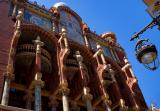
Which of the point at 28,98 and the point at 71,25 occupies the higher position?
the point at 71,25

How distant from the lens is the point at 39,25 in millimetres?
24438

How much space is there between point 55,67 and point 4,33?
427 cm

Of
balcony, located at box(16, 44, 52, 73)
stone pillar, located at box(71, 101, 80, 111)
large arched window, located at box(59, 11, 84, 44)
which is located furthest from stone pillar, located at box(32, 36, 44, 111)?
large arched window, located at box(59, 11, 84, 44)

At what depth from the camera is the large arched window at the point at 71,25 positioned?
Answer: 26.4m

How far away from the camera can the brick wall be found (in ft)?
57.3

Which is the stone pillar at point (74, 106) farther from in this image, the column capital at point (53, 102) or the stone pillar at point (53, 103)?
the stone pillar at point (53, 103)

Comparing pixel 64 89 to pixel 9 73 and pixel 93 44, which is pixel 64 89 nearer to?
pixel 9 73

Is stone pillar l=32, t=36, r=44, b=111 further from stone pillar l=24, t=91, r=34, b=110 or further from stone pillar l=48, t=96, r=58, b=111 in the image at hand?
stone pillar l=48, t=96, r=58, b=111

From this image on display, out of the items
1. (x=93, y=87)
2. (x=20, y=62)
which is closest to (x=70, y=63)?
(x=93, y=87)

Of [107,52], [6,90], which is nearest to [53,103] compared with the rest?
[6,90]

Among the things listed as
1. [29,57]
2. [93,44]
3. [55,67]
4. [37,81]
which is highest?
[93,44]

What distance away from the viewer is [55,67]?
809 inches

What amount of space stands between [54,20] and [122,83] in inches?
333

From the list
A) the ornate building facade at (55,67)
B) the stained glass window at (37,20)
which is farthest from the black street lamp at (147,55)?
the stained glass window at (37,20)
